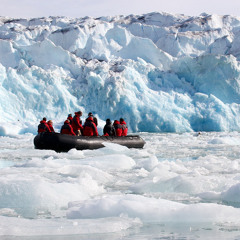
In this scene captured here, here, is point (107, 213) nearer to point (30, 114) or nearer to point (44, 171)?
point (44, 171)

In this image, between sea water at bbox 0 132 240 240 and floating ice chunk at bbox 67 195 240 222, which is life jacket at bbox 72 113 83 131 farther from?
floating ice chunk at bbox 67 195 240 222

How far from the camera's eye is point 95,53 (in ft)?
92.7

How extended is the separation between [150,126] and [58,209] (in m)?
19.7

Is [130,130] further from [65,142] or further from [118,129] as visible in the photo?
[65,142]

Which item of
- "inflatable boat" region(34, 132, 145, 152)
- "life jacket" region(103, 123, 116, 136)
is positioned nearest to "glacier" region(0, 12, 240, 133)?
"life jacket" region(103, 123, 116, 136)

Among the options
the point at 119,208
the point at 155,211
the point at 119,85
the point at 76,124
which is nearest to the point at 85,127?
the point at 76,124

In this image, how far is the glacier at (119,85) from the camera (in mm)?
22656

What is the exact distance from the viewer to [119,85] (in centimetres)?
2331

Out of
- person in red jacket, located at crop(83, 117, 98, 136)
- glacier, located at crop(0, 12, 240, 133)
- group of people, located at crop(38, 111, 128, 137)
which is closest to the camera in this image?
group of people, located at crop(38, 111, 128, 137)

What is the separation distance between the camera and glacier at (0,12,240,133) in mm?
22656

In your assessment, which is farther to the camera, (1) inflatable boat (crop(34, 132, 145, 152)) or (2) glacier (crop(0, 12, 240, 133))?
(2) glacier (crop(0, 12, 240, 133))

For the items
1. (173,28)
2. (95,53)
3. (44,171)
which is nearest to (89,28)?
(95,53)

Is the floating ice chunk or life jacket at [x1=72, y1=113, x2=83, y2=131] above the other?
life jacket at [x1=72, y1=113, x2=83, y2=131]

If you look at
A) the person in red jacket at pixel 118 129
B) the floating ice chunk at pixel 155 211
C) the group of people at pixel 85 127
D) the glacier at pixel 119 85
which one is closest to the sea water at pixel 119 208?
the floating ice chunk at pixel 155 211
